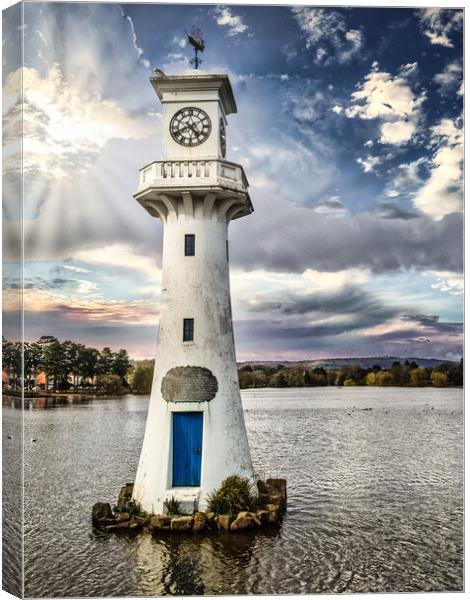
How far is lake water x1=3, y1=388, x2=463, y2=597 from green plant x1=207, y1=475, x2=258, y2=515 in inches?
22.5

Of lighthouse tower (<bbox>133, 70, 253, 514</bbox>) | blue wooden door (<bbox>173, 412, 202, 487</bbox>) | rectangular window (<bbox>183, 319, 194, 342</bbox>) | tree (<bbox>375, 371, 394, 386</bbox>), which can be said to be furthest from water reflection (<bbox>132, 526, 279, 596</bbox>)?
tree (<bbox>375, 371, 394, 386</bbox>)

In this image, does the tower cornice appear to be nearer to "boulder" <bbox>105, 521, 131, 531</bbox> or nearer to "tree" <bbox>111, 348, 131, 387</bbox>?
"boulder" <bbox>105, 521, 131, 531</bbox>

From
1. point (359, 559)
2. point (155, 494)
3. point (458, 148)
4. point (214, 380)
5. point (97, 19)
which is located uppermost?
point (97, 19)

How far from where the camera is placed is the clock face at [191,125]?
1390 cm

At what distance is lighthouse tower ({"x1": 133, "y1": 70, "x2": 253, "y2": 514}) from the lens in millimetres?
13531

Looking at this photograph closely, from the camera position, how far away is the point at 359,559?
12.2m

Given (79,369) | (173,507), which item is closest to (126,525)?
(173,507)

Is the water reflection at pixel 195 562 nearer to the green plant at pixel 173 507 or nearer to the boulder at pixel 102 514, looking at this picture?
the green plant at pixel 173 507

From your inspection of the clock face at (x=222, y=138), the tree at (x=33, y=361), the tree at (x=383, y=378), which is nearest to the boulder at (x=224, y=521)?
the tree at (x=33, y=361)

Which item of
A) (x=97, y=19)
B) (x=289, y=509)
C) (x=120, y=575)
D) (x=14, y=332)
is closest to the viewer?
(x=14, y=332)

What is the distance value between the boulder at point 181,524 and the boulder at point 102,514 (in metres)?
1.47

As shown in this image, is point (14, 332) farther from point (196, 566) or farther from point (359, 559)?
point (359, 559)

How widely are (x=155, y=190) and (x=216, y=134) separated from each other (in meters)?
1.77

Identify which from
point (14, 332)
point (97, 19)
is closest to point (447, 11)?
point (97, 19)
